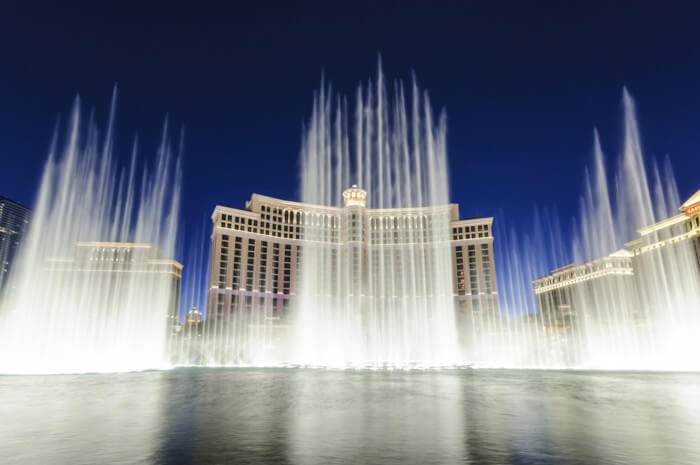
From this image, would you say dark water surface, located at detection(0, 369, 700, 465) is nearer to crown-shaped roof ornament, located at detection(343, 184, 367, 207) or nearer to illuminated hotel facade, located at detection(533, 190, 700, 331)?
illuminated hotel facade, located at detection(533, 190, 700, 331)

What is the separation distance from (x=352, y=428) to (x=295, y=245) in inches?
4298

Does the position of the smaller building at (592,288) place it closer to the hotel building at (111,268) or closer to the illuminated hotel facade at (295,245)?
the illuminated hotel facade at (295,245)

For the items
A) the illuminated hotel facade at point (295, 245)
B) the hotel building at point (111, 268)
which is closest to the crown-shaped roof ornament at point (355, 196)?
the illuminated hotel facade at point (295, 245)

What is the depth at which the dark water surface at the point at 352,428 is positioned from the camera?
22.8 feet

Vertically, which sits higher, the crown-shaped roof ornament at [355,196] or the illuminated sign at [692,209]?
the crown-shaped roof ornament at [355,196]

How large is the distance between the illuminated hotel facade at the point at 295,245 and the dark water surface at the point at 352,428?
91.8 m

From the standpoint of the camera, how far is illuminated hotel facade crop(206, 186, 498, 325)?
349 ft

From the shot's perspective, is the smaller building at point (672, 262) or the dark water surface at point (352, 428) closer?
the dark water surface at point (352, 428)

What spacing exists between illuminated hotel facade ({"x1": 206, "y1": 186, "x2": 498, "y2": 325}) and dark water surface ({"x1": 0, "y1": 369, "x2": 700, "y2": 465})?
91.8 m

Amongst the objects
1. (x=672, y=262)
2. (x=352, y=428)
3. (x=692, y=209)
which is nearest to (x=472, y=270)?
(x=672, y=262)

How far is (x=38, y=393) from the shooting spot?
16.8 m

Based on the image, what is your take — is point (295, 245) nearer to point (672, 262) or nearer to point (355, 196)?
point (355, 196)

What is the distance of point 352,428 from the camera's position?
368 inches

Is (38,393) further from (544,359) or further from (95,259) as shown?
(95,259)
